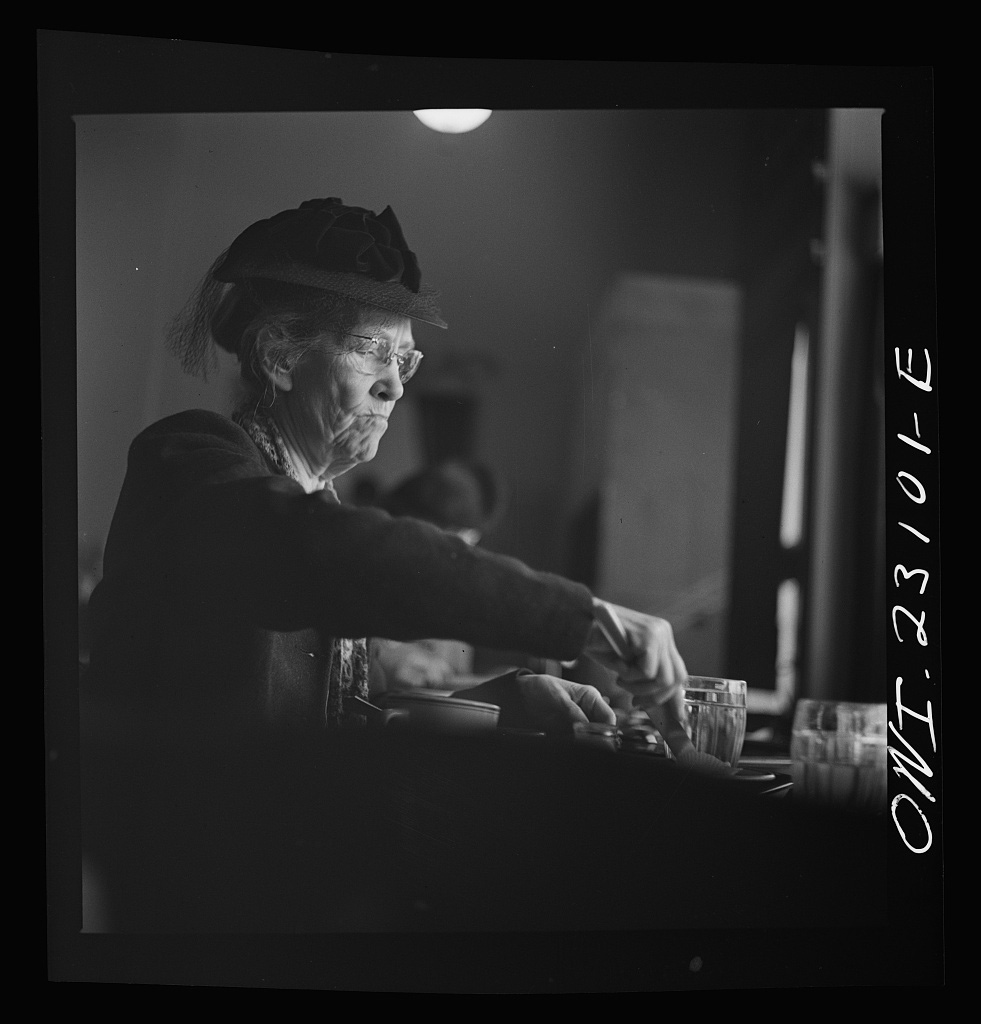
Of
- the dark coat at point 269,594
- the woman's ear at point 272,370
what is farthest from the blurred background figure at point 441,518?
the woman's ear at point 272,370

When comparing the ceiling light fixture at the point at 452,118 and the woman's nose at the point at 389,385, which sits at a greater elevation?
the ceiling light fixture at the point at 452,118

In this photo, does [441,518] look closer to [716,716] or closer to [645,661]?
[645,661]

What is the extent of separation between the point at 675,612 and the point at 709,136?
31.0 inches

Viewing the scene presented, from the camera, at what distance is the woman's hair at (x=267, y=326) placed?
1.46 meters

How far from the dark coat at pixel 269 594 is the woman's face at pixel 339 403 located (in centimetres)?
7

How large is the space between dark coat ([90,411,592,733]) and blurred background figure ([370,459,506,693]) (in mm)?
21

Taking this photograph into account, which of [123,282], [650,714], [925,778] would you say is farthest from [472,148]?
[925,778]

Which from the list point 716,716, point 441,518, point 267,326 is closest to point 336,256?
point 267,326

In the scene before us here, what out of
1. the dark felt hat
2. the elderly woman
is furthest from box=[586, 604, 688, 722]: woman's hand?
the dark felt hat

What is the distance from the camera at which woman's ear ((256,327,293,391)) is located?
1458 mm

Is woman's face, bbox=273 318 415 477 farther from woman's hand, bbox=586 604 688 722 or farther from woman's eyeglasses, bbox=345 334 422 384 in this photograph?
woman's hand, bbox=586 604 688 722

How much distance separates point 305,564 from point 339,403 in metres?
0.26

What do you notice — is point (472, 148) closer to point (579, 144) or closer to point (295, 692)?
point (579, 144)

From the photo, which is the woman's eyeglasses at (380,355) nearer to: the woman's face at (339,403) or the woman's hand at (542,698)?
the woman's face at (339,403)
